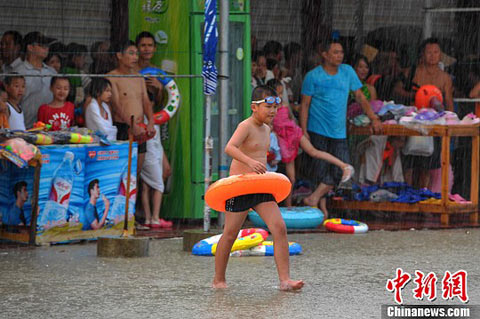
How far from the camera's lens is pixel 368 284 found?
847cm

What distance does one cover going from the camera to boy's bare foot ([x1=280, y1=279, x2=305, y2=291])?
8094 millimetres

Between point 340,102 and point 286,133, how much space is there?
800 mm

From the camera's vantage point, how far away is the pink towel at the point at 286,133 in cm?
1295

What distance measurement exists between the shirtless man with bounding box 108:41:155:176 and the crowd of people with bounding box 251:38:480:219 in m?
1.55

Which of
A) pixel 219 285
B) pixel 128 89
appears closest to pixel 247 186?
pixel 219 285

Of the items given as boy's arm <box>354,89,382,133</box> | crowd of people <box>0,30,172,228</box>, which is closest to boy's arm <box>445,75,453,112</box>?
boy's arm <box>354,89,382,133</box>

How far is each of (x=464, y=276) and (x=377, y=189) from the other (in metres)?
5.12

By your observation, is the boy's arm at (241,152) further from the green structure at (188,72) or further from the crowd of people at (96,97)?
the green structure at (188,72)

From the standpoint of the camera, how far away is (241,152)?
8.34 metres

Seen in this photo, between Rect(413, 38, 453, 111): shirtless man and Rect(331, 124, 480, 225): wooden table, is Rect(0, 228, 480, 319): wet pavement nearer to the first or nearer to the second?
Rect(331, 124, 480, 225): wooden table

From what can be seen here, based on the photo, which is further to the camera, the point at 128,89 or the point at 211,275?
the point at 128,89

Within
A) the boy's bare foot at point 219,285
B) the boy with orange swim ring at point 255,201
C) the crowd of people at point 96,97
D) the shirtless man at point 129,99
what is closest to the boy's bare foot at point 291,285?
the boy with orange swim ring at point 255,201

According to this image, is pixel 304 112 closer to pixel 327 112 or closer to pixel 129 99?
pixel 327 112

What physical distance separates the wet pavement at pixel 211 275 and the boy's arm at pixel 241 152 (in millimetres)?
934
